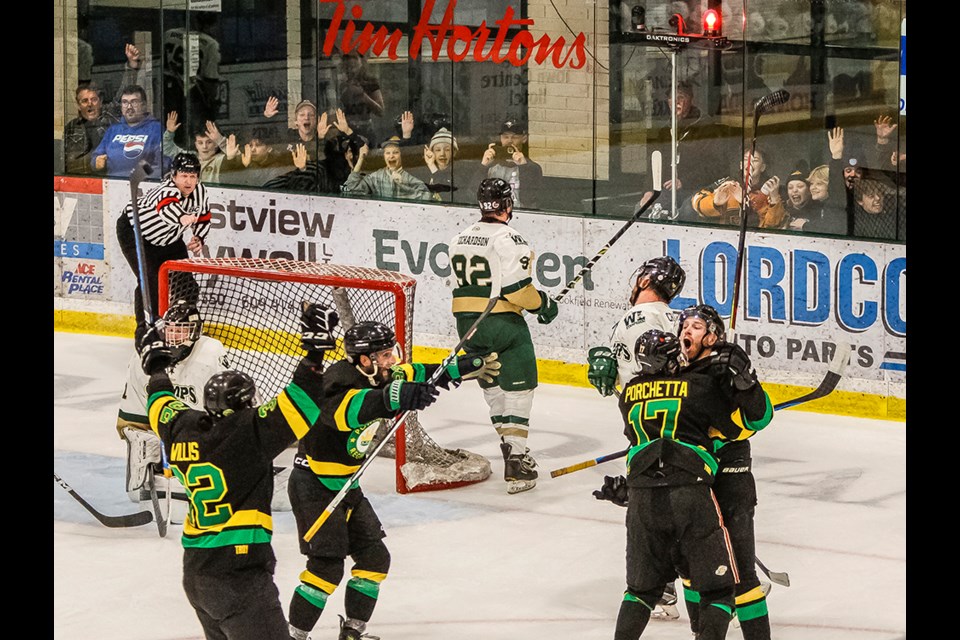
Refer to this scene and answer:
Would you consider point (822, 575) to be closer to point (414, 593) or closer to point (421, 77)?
point (414, 593)

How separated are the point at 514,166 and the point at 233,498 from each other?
21.4 feet

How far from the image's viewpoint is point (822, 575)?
6773 millimetres

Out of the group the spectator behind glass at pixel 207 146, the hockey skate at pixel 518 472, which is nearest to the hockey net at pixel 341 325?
the hockey skate at pixel 518 472

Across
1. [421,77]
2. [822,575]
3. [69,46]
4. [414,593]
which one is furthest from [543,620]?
[69,46]

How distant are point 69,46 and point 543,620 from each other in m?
7.77

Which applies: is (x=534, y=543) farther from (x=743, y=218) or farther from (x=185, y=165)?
(x=185, y=165)

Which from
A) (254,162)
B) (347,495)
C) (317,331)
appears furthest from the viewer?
(254,162)

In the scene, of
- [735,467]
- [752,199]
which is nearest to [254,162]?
[752,199]

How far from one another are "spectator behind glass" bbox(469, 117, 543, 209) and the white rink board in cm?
61

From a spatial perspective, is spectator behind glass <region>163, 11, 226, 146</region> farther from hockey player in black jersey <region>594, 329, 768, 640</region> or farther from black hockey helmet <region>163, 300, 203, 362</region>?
hockey player in black jersey <region>594, 329, 768, 640</region>

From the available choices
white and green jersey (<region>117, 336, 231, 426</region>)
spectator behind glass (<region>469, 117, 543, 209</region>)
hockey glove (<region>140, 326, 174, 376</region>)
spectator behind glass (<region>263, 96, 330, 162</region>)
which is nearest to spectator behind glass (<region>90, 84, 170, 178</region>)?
spectator behind glass (<region>263, 96, 330, 162</region>)

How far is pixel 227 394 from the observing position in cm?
483

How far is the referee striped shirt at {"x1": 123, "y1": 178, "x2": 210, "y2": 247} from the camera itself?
9.49 metres
